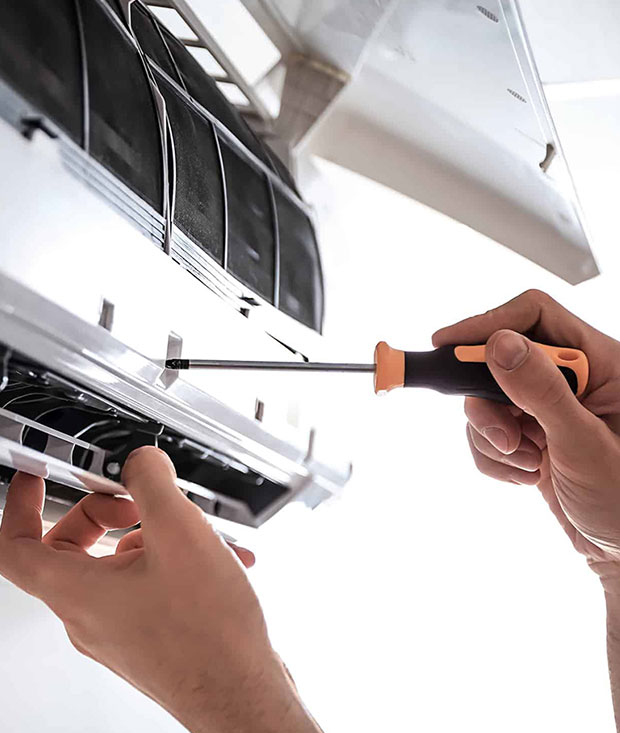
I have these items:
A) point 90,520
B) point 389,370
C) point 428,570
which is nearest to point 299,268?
point 389,370

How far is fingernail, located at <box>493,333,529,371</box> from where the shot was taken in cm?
62

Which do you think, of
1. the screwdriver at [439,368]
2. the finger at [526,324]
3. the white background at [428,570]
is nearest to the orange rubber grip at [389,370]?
the screwdriver at [439,368]

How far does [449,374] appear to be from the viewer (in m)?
0.67

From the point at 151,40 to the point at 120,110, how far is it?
0.17 m

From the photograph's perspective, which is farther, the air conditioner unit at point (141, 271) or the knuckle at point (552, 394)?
the knuckle at point (552, 394)

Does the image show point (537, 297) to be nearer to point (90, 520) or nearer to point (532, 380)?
point (532, 380)

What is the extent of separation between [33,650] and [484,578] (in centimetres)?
94

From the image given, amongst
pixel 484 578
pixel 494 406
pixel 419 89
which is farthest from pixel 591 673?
pixel 419 89

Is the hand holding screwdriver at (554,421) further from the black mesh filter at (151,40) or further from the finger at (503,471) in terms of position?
the black mesh filter at (151,40)

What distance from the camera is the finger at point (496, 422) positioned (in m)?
0.83

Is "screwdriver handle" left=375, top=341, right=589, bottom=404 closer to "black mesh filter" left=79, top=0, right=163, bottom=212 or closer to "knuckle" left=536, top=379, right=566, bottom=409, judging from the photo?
"knuckle" left=536, top=379, right=566, bottom=409

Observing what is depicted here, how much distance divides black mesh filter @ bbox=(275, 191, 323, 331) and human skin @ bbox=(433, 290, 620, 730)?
15 cm

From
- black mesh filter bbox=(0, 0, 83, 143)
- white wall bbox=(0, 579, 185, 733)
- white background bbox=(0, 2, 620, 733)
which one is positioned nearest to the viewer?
black mesh filter bbox=(0, 0, 83, 143)

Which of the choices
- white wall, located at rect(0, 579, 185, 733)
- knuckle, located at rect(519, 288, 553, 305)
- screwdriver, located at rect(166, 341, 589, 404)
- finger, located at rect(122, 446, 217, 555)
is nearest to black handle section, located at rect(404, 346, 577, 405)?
screwdriver, located at rect(166, 341, 589, 404)
